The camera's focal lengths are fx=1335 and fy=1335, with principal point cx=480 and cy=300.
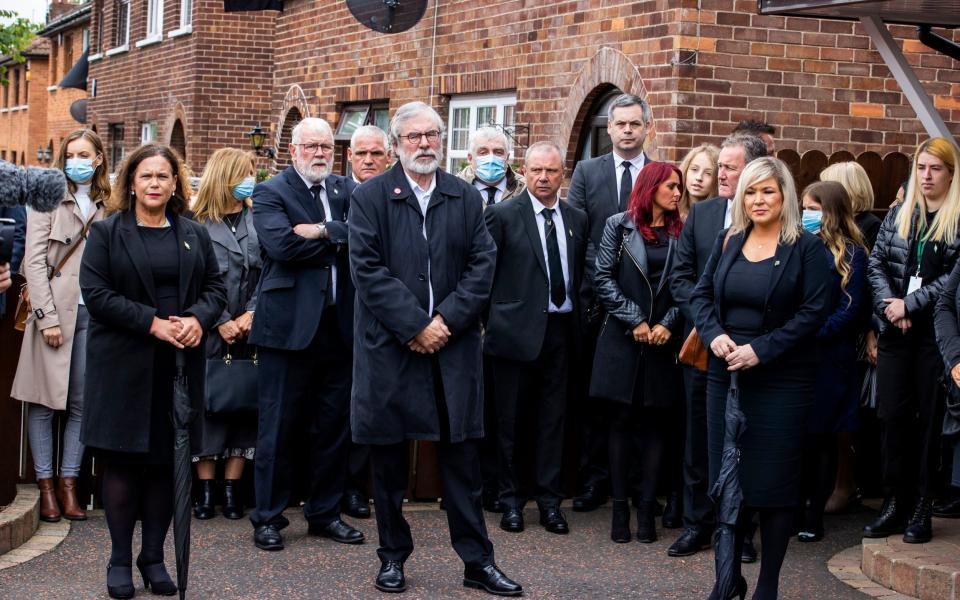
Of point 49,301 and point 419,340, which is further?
point 49,301

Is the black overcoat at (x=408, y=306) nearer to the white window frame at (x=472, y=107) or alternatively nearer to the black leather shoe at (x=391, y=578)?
the black leather shoe at (x=391, y=578)

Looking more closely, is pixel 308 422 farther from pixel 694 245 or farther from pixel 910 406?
pixel 910 406

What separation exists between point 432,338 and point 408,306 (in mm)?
180

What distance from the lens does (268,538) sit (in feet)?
22.4

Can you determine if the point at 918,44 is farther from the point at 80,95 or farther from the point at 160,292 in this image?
the point at 80,95

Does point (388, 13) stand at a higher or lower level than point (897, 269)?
higher

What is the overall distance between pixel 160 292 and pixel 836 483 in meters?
4.31

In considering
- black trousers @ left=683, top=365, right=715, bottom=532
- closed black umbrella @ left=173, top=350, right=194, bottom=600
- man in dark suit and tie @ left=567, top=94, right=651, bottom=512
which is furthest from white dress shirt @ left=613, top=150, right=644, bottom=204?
closed black umbrella @ left=173, top=350, right=194, bottom=600

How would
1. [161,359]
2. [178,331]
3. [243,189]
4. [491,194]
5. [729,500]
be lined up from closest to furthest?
1. [729,500]
2. [178,331]
3. [161,359]
4. [243,189]
5. [491,194]

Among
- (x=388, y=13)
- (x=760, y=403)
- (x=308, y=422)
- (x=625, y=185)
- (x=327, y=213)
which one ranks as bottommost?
(x=308, y=422)

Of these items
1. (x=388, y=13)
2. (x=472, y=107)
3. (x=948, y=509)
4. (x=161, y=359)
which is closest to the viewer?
(x=161, y=359)

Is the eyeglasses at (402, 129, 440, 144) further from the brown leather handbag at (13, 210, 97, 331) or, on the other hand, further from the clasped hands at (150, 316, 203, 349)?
the brown leather handbag at (13, 210, 97, 331)

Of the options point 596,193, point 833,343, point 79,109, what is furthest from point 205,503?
point 79,109

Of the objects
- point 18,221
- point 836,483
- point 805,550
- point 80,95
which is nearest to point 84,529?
point 18,221
